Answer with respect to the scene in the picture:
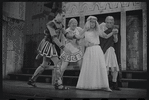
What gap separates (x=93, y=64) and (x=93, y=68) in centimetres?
8

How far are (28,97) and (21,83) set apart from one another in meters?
1.06

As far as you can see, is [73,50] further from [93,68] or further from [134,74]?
[134,74]

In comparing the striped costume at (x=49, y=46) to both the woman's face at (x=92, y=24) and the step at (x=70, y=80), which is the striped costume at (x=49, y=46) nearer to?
the woman's face at (x=92, y=24)

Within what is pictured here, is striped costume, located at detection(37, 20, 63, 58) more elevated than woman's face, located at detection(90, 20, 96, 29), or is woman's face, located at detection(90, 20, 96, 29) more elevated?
woman's face, located at detection(90, 20, 96, 29)

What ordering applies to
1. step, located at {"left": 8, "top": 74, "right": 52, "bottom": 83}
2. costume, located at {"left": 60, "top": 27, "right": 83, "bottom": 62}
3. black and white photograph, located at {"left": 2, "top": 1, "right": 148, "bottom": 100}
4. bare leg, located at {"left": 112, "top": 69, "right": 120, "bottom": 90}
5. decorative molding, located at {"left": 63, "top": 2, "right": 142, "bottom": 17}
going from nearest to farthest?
black and white photograph, located at {"left": 2, "top": 1, "right": 148, "bottom": 100}
bare leg, located at {"left": 112, "top": 69, "right": 120, "bottom": 90}
costume, located at {"left": 60, "top": 27, "right": 83, "bottom": 62}
step, located at {"left": 8, "top": 74, "right": 52, "bottom": 83}
decorative molding, located at {"left": 63, "top": 2, "right": 142, "bottom": 17}

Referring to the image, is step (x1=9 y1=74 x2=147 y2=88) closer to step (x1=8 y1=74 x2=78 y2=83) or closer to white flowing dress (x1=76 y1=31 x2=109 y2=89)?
step (x1=8 y1=74 x2=78 y2=83)

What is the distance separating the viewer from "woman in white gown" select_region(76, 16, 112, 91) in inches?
153

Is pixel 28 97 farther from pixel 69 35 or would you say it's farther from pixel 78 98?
pixel 69 35

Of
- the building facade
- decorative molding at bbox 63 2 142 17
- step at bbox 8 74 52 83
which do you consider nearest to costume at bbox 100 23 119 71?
the building facade

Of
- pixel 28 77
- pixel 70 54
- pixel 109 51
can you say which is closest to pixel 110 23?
pixel 109 51

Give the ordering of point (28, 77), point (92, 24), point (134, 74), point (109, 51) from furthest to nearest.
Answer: point (28, 77), point (134, 74), point (109, 51), point (92, 24)

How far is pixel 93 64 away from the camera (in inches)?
157

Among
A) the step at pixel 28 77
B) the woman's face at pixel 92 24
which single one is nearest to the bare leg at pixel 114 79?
the step at pixel 28 77

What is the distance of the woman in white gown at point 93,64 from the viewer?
12.8ft
